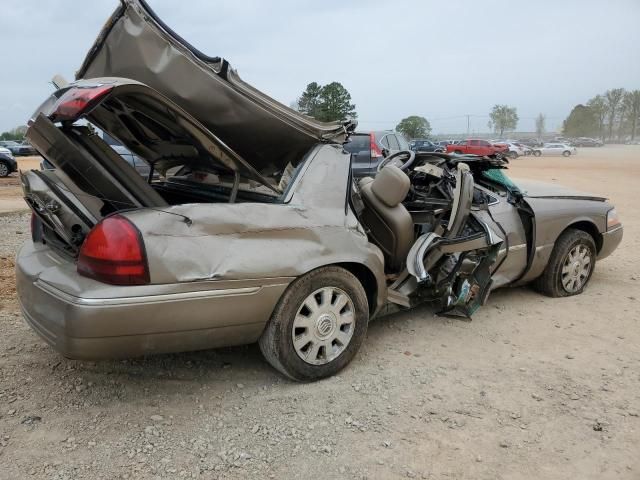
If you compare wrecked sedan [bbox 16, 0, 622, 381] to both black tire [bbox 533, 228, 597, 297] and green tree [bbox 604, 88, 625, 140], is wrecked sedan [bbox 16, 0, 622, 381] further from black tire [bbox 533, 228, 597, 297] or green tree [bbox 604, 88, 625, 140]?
green tree [bbox 604, 88, 625, 140]

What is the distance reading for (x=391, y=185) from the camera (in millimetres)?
3859

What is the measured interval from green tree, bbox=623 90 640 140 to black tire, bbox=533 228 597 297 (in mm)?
120572

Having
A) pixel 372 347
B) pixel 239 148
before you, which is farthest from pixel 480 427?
pixel 239 148

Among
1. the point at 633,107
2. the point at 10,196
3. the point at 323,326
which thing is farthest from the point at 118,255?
the point at 633,107

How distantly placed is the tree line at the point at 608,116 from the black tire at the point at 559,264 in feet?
390

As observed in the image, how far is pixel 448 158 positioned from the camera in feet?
15.1

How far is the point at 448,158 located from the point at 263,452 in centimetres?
299

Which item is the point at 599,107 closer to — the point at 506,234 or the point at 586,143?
the point at 586,143

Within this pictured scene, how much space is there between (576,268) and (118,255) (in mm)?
4158

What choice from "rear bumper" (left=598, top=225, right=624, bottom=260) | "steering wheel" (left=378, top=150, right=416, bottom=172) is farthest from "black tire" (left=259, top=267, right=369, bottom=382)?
"rear bumper" (left=598, top=225, right=624, bottom=260)

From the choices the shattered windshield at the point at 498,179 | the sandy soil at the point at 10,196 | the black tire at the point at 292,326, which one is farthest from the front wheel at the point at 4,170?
the black tire at the point at 292,326

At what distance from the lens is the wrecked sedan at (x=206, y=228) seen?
2.60 metres

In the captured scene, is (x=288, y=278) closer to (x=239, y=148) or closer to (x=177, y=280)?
(x=177, y=280)

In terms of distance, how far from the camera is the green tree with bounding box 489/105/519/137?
119 metres
